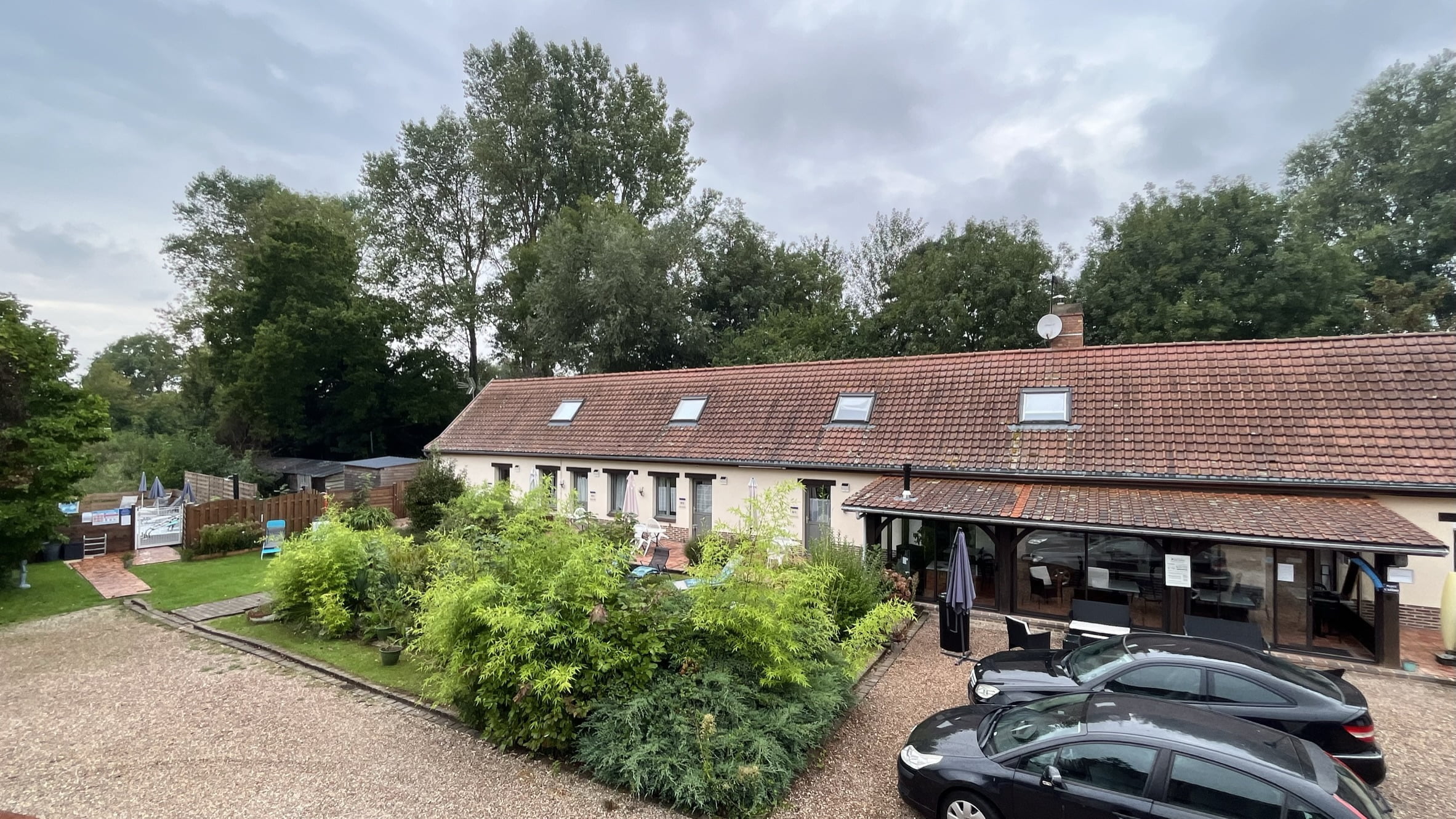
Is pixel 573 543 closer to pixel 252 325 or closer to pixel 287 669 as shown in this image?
pixel 287 669

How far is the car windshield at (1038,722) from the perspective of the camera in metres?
5.34

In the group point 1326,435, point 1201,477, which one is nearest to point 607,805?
point 1201,477

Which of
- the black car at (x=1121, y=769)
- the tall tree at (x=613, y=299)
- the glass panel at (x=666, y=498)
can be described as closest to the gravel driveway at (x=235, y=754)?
the black car at (x=1121, y=769)

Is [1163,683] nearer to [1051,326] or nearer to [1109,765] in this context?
[1109,765]

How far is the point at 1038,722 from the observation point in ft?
18.3

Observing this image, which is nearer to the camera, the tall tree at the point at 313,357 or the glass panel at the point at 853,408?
the glass panel at the point at 853,408

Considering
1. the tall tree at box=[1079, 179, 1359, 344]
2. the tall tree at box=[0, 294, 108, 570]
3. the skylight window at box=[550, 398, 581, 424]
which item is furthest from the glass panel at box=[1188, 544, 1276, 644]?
the tall tree at box=[0, 294, 108, 570]

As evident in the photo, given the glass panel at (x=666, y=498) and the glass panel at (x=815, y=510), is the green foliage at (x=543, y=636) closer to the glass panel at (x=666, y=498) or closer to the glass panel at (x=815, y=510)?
the glass panel at (x=815, y=510)

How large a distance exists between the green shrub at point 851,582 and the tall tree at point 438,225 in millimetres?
29725

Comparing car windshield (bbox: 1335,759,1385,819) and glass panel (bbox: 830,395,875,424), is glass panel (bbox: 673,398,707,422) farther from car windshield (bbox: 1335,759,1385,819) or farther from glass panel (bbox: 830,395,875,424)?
car windshield (bbox: 1335,759,1385,819)

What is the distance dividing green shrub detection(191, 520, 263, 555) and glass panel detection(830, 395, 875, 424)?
16773mm

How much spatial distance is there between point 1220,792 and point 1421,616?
973cm

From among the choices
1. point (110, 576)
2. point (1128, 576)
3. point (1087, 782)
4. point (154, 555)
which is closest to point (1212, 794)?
point (1087, 782)

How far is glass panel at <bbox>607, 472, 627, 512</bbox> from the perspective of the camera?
60.2ft
